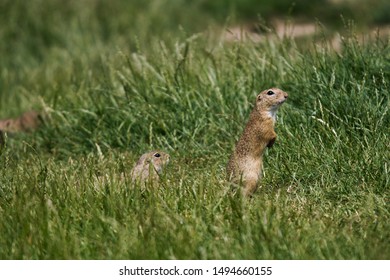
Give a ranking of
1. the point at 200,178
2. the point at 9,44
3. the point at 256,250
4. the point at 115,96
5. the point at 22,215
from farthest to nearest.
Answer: the point at 9,44, the point at 115,96, the point at 200,178, the point at 22,215, the point at 256,250

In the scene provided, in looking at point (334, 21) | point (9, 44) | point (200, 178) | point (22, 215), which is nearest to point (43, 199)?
point (22, 215)

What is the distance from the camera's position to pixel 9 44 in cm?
1177

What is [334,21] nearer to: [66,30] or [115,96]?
[66,30]

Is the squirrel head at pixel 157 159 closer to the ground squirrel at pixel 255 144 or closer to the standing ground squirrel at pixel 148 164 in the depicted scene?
the standing ground squirrel at pixel 148 164

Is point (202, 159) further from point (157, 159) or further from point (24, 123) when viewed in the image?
point (24, 123)

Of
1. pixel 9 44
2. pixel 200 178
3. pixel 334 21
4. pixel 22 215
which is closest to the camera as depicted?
pixel 22 215

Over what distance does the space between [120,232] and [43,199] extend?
0.61 meters

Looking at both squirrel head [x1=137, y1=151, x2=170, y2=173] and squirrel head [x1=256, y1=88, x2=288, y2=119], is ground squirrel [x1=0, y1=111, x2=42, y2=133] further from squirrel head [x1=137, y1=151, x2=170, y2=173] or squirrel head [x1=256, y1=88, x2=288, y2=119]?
squirrel head [x1=256, y1=88, x2=288, y2=119]

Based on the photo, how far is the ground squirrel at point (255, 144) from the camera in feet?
18.7

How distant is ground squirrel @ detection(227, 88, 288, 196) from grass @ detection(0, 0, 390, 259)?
0.42 ft

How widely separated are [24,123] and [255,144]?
3407 millimetres

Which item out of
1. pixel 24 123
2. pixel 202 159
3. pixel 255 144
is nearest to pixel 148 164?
pixel 202 159

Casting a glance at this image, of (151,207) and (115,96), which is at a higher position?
(151,207)

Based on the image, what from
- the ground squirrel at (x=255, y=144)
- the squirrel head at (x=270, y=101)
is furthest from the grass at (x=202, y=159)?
the squirrel head at (x=270, y=101)
